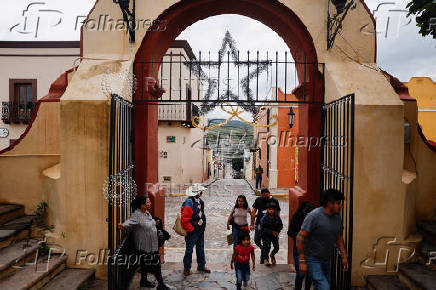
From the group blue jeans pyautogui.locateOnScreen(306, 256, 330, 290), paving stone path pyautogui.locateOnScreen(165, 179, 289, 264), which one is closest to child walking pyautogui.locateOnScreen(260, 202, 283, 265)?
paving stone path pyautogui.locateOnScreen(165, 179, 289, 264)

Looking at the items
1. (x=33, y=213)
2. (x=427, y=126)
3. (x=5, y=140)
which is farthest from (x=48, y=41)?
(x=427, y=126)

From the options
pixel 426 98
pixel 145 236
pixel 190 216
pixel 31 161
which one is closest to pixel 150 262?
pixel 145 236

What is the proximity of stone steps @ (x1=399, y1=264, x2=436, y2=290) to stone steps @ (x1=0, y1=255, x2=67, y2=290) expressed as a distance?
459 cm

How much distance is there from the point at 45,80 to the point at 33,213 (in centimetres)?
1215

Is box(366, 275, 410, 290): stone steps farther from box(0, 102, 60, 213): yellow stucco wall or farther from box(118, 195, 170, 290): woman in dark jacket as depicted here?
box(0, 102, 60, 213): yellow stucco wall

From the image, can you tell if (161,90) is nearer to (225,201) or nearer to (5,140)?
(225,201)

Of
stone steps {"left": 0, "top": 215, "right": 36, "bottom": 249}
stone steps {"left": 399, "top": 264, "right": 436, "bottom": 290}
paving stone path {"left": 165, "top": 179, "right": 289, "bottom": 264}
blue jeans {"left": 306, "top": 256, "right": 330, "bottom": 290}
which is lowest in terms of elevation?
paving stone path {"left": 165, "top": 179, "right": 289, "bottom": 264}

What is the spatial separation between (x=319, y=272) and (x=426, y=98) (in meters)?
14.3

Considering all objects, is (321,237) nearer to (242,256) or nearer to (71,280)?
(242,256)

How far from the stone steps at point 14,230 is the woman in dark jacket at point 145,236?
1676 mm

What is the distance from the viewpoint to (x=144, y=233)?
4.28 metres

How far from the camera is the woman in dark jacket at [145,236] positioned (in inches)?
164

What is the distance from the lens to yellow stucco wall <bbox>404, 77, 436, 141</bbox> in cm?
1444

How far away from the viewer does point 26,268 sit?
399 centimetres
